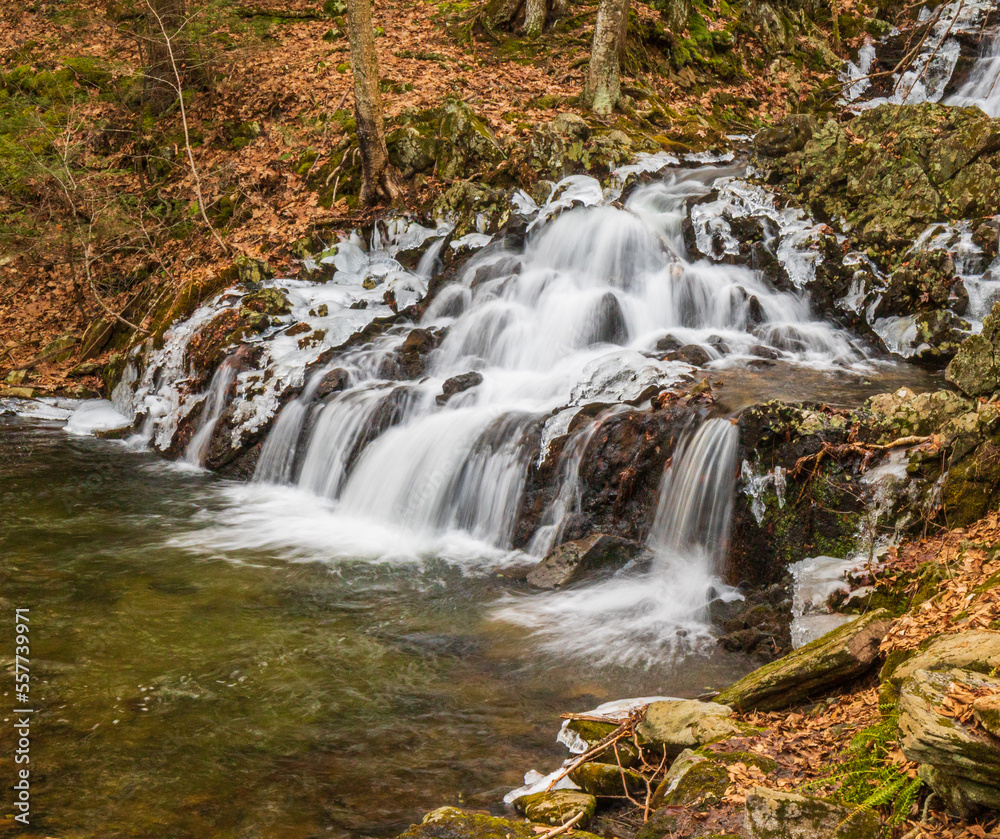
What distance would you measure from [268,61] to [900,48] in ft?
49.7

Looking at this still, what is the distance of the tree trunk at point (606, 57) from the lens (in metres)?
13.5

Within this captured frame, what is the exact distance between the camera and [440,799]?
4.01 metres

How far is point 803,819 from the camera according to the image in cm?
259

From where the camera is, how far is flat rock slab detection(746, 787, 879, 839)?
8.34 feet

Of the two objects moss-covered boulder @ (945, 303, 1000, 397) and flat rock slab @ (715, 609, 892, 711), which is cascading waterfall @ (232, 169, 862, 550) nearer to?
moss-covered boulder @ (945, 303, 1000, 397)

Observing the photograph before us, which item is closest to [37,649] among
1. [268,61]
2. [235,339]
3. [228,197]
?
[235,339]

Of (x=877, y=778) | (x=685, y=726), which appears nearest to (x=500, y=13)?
(x=685, y=726)

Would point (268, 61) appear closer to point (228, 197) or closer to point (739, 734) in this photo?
point (228, 197)

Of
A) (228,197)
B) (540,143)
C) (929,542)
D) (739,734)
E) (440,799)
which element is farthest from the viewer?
(228,197)

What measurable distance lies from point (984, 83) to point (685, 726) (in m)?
16.6

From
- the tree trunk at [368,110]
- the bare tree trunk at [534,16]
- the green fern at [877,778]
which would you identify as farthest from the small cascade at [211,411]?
the bare tree trunk at [534,16]

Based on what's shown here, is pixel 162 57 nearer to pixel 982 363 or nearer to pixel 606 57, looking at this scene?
pixel 606 57

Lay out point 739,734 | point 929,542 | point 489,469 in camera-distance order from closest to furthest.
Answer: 1. point 739,734
2. point 929,542
3. point 489,469

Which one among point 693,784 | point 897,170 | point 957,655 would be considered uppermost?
point 897,170
